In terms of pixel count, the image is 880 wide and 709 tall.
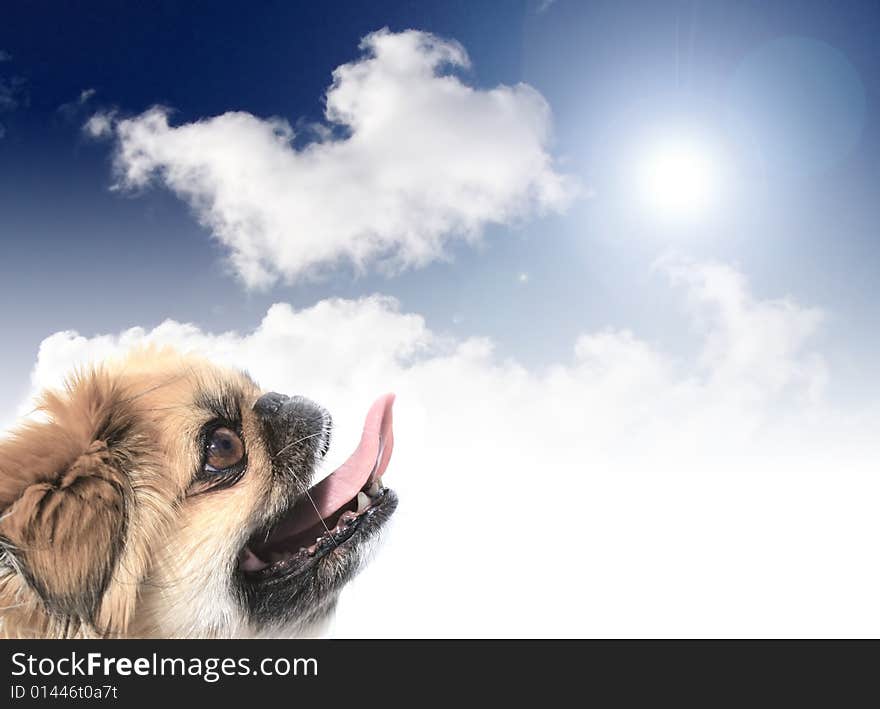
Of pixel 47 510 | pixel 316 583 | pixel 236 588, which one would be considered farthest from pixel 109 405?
pixel 316 583

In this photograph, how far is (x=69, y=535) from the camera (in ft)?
8.26

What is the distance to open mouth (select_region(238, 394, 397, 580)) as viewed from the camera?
3.10 metres

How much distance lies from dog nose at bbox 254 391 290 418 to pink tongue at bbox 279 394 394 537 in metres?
0.39

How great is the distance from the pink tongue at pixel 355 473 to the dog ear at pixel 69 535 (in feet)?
2.59

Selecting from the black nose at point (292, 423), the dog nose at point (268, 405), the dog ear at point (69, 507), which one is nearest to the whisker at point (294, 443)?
the black nose at point (292, 423)

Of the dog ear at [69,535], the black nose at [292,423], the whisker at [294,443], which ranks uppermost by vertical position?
the black nose at [292,423]

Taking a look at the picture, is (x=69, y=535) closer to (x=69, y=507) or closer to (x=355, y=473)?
(x=69, y=507)

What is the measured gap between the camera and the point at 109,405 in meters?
2.88

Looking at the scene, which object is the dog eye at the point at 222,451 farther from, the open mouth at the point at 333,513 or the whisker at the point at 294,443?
the open mouth at the point at 333,513

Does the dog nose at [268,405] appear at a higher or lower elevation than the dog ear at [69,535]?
higher

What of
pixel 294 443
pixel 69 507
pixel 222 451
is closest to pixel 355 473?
pixel 294 443

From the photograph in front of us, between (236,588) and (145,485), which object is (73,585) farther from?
(236,588)

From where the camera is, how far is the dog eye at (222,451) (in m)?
2.93
